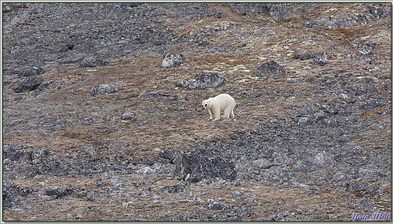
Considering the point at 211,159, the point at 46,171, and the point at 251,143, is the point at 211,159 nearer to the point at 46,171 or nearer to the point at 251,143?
the point at 251,143

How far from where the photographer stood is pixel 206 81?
22.4m

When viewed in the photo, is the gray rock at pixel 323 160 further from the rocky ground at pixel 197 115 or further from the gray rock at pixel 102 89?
the gray rock at pixel 102 89

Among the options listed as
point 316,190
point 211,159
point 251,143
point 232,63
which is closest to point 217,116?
point 251,143

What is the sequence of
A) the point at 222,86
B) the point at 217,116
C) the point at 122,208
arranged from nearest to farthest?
the point at 122,208 < the point at 217,116 < the point at 222,86

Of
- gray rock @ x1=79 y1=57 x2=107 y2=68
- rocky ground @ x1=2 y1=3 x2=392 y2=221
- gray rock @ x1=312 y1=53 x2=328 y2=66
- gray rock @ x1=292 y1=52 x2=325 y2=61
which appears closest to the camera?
rocky ground @ x1=2 y1=3 x2=392 y2=221

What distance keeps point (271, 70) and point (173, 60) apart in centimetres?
513

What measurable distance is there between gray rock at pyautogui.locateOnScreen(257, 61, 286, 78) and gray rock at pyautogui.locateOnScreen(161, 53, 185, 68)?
4173mm

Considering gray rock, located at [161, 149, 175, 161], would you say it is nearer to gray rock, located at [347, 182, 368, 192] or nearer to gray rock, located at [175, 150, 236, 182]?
gray rock, located at [175, 150, 236, 182]

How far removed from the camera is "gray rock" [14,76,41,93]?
79.0 ft

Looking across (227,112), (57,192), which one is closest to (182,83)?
(227,112)

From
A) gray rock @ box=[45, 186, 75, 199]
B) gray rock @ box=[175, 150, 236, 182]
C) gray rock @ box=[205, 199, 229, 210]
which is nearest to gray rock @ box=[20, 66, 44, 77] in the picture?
gray rock @ box=[45, 186, 75, 199]

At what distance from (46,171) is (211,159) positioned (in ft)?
15.7

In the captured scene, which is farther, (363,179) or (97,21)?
(97,21)

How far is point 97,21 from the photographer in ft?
112
